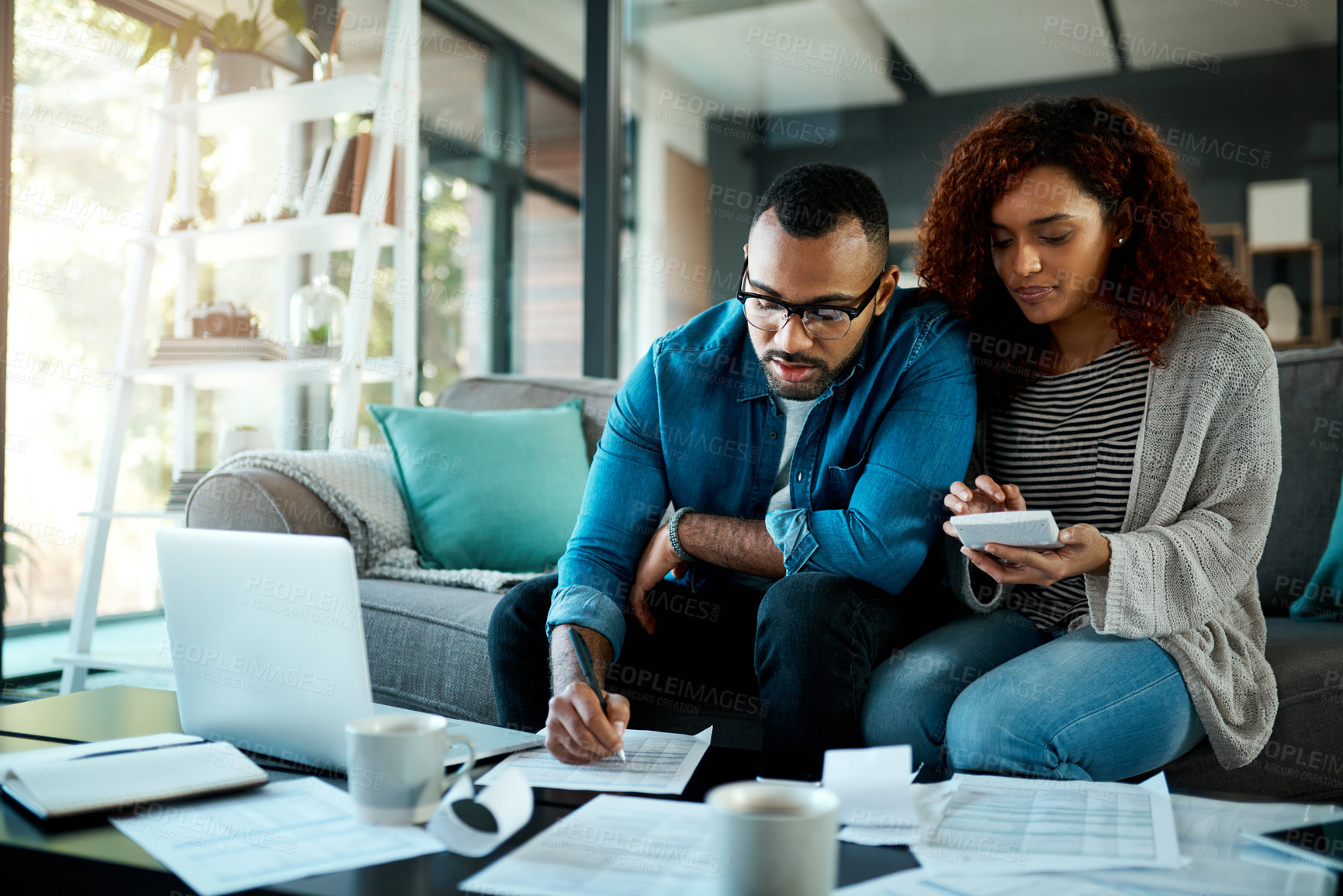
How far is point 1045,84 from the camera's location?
13.4 ft

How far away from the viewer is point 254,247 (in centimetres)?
290

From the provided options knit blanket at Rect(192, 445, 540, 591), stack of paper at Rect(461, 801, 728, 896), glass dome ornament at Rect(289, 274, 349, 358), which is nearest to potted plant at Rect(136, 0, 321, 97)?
glass dome ornament at Rect(289, 274, 349, 358)

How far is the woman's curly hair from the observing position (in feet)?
4.37

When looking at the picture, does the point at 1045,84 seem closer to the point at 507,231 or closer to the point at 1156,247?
the point at 507,231

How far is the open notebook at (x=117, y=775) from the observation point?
2.74 feet

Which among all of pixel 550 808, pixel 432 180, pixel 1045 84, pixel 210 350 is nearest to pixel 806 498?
pixel 550 808

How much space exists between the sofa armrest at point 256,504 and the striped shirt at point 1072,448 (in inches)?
46.9

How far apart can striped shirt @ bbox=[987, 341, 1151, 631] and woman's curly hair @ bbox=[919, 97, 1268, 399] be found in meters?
0.04

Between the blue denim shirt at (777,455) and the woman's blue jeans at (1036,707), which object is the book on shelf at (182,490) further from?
the woman's blue jeans at (1036,707)

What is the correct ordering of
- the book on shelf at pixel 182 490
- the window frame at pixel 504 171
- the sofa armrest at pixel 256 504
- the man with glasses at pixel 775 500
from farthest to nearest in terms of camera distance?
1. the window frame at pixel 504 171
2. the book on shelf at pixel 182 490
3. the sofa armrest at pixel 256 504
4. the man with glasses at pixel 775 500

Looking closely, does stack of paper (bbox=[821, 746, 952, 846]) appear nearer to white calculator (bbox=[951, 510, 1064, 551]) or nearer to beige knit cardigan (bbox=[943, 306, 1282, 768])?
white calculator (bbox=[951, 510, 1064, 551])

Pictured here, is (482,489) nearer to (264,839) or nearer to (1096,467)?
(1096,467)

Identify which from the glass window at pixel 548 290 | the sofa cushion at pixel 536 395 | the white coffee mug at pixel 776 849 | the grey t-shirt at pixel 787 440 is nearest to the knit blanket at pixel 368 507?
the sofa cushion at pixel 536 395

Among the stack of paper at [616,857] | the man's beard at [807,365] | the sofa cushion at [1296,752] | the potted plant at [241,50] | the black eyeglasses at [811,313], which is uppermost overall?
the potted plant at [241,50]
